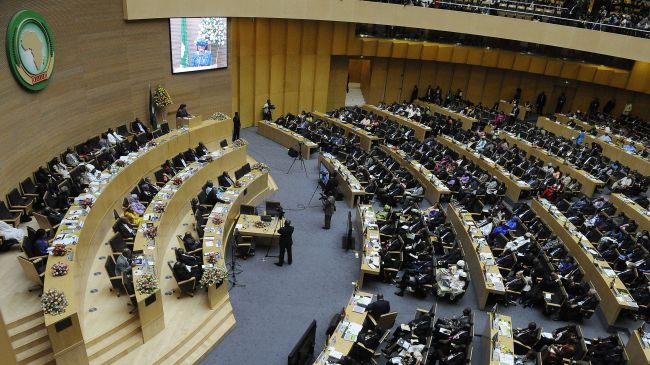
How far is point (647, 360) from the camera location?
29.3ft

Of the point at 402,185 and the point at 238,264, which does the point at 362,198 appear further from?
the point at 238,264

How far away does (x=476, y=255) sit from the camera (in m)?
12.1

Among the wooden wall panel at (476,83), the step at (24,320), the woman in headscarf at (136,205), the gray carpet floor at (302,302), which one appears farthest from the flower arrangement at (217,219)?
the wooden wall panel at (476,83)

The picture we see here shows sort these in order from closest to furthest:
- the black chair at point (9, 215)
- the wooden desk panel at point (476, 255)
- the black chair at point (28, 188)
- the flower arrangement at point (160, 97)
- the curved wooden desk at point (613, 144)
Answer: the black chair at point (9, 215) < the wooden desk panel at point (476, 255) < the black chair at point (28, 188) < the flower arrangement at point (160, 97) < the curved wooden desk at point (613, 144)

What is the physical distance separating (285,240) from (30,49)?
7.83 meters

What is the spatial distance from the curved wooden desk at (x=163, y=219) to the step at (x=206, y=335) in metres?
0.59

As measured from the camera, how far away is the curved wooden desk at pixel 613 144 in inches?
738

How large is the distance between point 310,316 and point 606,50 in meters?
19.2

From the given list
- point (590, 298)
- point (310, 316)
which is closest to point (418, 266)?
point (310, 316)

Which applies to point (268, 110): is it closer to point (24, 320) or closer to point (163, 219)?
point (163, 219)

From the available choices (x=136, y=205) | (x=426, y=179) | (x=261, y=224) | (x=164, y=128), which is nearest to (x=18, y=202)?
(x=136, y=205)

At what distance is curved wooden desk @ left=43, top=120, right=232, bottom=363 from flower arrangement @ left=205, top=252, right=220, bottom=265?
2.49 m

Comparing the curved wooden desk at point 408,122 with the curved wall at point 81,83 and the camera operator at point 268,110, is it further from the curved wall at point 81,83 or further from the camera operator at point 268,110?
the curved wall at point 81,83

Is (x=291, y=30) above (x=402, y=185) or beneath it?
above
